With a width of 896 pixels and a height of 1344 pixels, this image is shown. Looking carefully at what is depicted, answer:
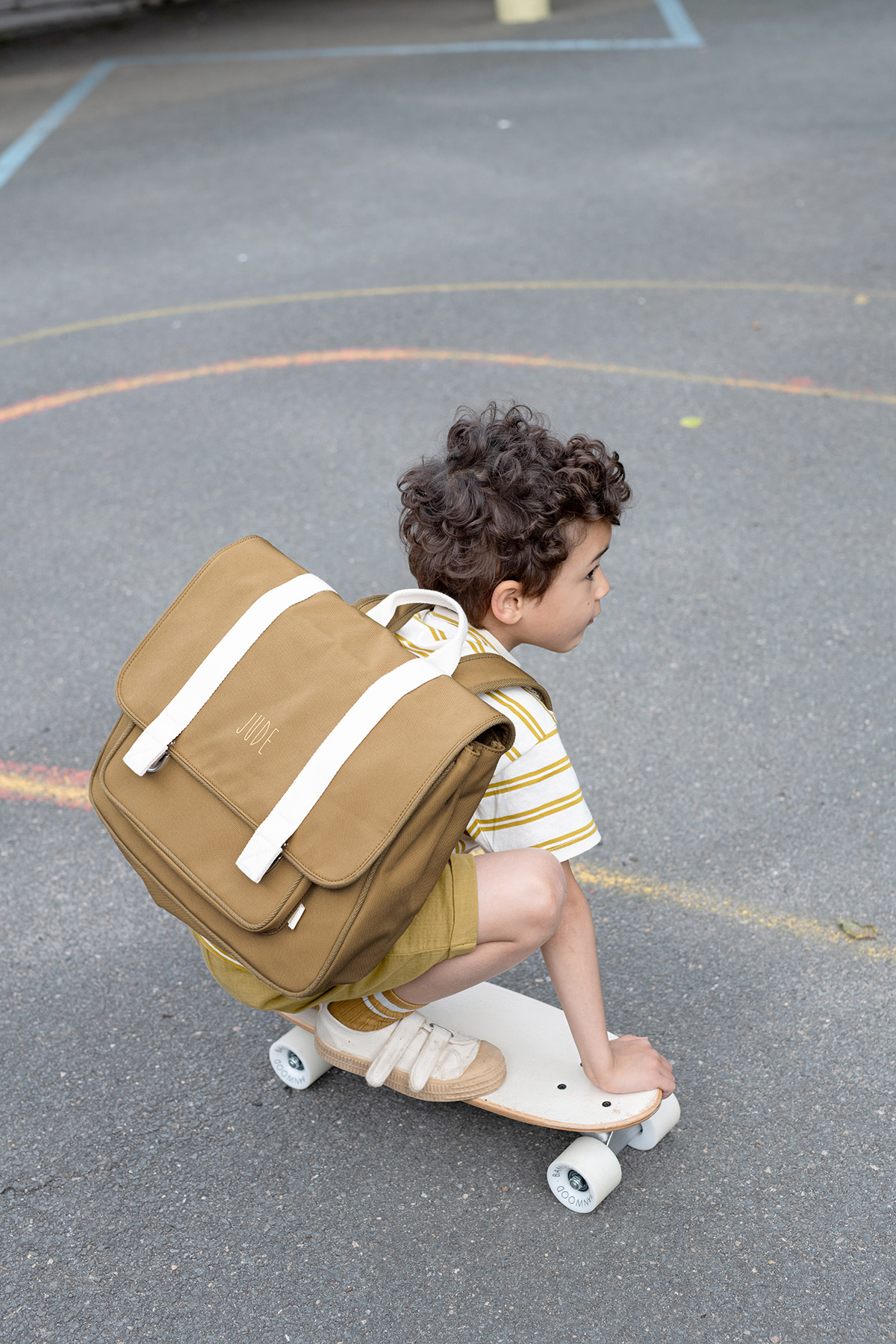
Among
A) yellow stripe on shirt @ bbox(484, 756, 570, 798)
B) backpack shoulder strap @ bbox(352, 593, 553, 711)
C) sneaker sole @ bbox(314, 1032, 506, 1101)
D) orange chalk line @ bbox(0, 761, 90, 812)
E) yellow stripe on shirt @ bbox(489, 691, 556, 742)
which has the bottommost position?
orange chalk line @ bbox(0, 761, 90, 812)

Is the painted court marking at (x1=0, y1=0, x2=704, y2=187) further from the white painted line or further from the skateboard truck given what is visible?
the skateboard truck

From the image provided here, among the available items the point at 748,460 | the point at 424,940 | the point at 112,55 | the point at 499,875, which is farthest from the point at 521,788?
the point at 112,55

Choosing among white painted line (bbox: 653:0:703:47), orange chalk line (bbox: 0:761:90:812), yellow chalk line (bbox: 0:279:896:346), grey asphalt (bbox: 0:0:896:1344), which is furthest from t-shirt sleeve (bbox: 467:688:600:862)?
white painted line (bbox: 653:0:703:47)

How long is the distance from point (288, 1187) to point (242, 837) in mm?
812

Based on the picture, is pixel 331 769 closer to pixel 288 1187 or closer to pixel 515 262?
pixel 288 1187

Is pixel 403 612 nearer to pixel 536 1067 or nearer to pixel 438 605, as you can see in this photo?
pixel 438 605

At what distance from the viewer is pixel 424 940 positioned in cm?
198

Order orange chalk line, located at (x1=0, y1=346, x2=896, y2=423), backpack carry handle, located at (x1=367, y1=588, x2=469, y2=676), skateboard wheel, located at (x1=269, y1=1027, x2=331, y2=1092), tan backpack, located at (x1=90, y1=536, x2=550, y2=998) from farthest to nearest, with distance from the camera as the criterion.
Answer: orange chalk line, located at (x1=0, y1=346, x2=896, y2=423) < skateboard wheel, located at (x1=269, y1=1027, x2=331, y2=1092) < backpack carry handle, located at (x1=367, y1=588, x2=469, y2=676) < tan backpack, located at (x1=90, y1=536, x2=550, y2=998)

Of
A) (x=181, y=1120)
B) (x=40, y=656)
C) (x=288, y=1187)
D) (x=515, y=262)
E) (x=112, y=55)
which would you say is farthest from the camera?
(x=112, y=55)

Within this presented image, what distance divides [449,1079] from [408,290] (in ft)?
15.9

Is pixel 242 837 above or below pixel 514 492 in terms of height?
below

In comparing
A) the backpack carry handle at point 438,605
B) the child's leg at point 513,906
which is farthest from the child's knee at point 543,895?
the backpack carry handle at point 438,605

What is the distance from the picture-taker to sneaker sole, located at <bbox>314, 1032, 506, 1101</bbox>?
2.25 metres

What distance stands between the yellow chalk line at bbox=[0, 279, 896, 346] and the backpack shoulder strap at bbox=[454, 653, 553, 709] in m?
4.49
